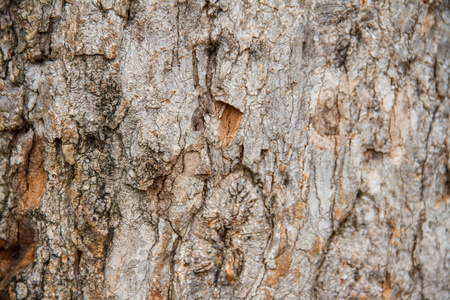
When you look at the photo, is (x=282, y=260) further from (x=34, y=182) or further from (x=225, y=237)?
(x=34, y=182)

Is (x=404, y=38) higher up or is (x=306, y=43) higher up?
(x=404, y=38)

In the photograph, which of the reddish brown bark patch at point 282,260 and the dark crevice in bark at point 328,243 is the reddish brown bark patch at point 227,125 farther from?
the dark crevice in bark at point 328,243

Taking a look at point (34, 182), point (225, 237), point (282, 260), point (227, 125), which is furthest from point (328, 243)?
point (34, 182)

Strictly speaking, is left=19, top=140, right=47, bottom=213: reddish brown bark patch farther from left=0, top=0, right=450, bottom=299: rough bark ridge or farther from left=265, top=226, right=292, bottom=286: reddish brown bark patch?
left=265, top=226, right=292, bottom=286: reddish brown bark patch

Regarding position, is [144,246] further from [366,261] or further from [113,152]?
[366,261]

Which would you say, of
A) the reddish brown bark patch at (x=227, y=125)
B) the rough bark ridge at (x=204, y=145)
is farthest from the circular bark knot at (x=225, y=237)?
the reddish brown bark patch at (x=227, y=125)

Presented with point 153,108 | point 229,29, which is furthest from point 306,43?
point 153,108

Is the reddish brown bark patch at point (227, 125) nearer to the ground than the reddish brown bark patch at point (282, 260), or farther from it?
farther from it

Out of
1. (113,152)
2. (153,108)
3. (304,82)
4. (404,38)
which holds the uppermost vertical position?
(404,38)
